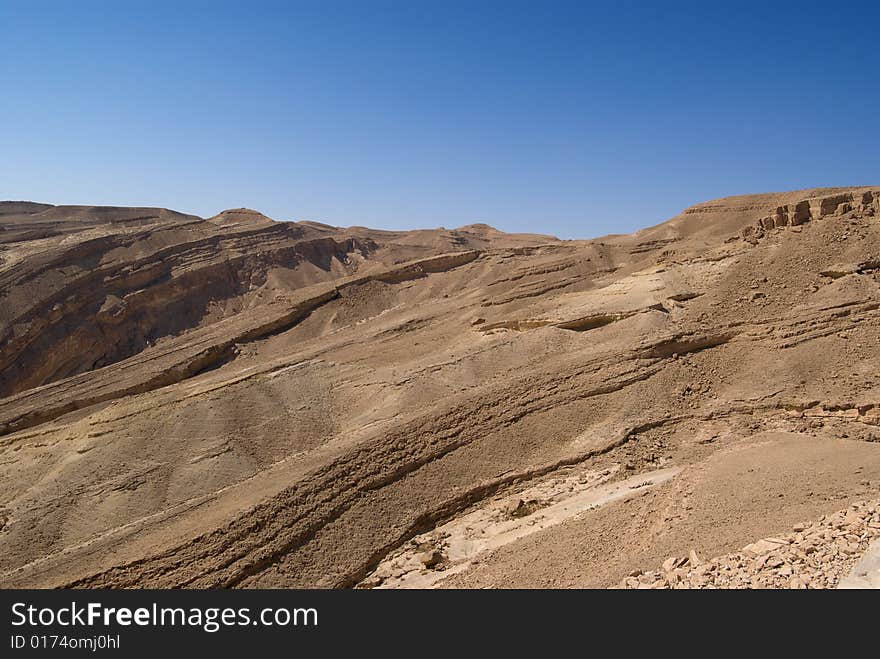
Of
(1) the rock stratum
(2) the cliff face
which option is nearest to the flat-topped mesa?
(1) the rock stratum

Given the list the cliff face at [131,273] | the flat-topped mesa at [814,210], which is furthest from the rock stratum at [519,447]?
the cliff face at [131,273]

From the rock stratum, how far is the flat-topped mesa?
8cm

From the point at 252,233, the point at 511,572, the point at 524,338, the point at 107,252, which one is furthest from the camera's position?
the point at 252,233

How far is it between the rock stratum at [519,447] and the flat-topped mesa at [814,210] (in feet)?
0.25

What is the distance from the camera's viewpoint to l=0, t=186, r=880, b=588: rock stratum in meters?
→ 8.70

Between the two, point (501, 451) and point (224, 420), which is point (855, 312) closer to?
point (501, 451)

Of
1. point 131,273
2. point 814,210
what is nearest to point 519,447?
point 814,210

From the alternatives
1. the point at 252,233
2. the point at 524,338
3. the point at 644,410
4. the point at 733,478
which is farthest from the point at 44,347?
the point at 733,478

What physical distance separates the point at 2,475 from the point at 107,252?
26.3 meters

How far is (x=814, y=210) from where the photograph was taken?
58.4ft

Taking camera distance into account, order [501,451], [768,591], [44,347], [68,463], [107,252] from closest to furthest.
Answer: [768,591] < [501,451] < [68,463] < [44,347] < [107,252]

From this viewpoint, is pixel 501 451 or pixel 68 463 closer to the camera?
pixel 501 451

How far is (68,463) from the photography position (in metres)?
13.8

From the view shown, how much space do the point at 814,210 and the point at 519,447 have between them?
471 inches
